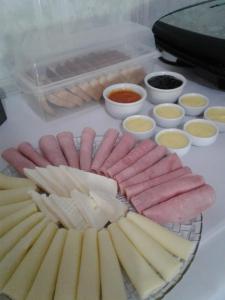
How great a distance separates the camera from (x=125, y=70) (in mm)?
857

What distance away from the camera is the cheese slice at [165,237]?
17.8 inches

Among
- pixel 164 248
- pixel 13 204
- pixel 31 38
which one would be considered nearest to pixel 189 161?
pixel 164 248

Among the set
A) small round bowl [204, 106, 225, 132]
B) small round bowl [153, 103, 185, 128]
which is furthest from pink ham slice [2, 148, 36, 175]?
small round bowl [204, 106, 225, 132]

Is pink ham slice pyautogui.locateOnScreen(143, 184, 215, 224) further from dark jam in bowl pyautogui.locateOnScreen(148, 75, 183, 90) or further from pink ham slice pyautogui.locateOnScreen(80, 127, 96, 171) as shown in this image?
dark jam in bowl pyautogui.locateOnScreen(148, 75, 183, 90)

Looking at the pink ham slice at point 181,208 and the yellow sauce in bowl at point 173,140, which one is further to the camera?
the yellow sauce in bowl at point 173,140

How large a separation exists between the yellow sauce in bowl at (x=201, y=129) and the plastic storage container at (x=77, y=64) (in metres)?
0.25

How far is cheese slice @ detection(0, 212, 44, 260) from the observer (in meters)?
0.45

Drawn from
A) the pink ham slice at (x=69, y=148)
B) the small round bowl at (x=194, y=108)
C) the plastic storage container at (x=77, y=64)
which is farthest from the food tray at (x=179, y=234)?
the small round bowl at (x=194, y=108)

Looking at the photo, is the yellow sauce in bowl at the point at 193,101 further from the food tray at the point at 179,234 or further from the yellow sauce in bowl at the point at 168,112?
the food tray at the point at 179,234

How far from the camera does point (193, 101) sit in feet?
2.70

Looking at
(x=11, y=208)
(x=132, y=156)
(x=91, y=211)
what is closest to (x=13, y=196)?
(x=11, y=208)

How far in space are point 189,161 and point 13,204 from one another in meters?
0.37

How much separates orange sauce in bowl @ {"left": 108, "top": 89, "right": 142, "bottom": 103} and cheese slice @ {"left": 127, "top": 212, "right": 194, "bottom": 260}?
38 cm

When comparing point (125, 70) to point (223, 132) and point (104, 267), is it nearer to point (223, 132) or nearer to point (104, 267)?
point (223, 132)
